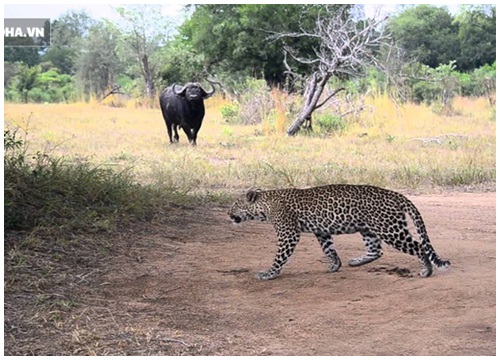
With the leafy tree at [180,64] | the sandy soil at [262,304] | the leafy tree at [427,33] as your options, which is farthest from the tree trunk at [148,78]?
the sandy soil at [262,304]

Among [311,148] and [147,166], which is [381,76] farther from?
[147,166]

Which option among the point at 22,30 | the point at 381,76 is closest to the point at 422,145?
the point at 381,76

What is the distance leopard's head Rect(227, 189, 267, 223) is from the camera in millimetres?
4746

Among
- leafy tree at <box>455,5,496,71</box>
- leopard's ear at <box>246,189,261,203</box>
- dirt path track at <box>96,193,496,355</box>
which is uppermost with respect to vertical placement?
leafy tree at <box>455,5,496,71</box>

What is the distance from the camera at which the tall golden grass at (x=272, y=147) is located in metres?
7.33

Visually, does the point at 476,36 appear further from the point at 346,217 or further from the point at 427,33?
the point at 346,217

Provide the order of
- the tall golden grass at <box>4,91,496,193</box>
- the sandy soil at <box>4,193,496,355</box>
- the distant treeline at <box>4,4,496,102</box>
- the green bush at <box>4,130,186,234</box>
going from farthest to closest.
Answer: the distant treeline at <box>4,4,496,102</box>
the tall golden grass at <box>4,91,496,193</box>
the green bush at <box>4,130,186,234</box>
the sandy soil at <box>4,193,496,355</box>

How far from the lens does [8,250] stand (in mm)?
4875

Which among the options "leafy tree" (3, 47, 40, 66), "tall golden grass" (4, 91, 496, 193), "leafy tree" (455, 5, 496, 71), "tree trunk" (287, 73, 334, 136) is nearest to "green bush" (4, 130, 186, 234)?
"tall golden grass" (4, 91, 496, 193)

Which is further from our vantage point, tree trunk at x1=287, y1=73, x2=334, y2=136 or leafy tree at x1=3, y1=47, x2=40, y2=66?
tree trunk at x1=287, y1=73, x2=334, y2=136

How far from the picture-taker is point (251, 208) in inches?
188

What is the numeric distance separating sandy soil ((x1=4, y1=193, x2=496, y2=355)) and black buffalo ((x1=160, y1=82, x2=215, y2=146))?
2344 mm

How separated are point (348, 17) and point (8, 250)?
4290 mm

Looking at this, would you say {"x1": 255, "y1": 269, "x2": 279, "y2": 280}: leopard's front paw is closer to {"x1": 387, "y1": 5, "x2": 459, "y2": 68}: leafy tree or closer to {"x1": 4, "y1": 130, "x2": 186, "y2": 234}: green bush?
{"x1": 4, "y1": 130, "x2": 186, "y2": 234}: green bush
